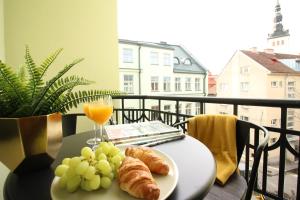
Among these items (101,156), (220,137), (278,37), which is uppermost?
(278,37)

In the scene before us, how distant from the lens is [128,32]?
12.9ft

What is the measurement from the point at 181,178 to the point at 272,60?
2.15m

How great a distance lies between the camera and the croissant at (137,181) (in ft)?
1.51

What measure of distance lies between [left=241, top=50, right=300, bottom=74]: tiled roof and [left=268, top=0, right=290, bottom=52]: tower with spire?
0.47ft

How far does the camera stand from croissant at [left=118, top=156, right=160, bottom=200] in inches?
18.1

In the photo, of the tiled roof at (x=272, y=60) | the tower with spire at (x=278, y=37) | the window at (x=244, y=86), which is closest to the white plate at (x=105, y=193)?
the tiled roof at (x=272, y=60)

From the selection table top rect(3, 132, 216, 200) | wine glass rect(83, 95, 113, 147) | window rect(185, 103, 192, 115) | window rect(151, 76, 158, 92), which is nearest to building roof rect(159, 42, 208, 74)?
window rect(151, 76, 158, 92)

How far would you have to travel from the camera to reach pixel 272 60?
88.0 inches

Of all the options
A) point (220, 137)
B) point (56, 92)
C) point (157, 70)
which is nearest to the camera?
point (56, 92)

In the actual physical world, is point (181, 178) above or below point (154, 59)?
below

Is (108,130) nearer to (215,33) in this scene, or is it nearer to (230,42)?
(230,42)

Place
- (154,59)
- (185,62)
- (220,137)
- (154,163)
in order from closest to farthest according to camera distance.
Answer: (154,163) < (220,137) < (154,59) < (185,62)

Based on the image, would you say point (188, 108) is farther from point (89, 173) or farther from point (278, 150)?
point (89, 173)

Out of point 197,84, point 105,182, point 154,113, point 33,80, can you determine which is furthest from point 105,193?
point 197,84
